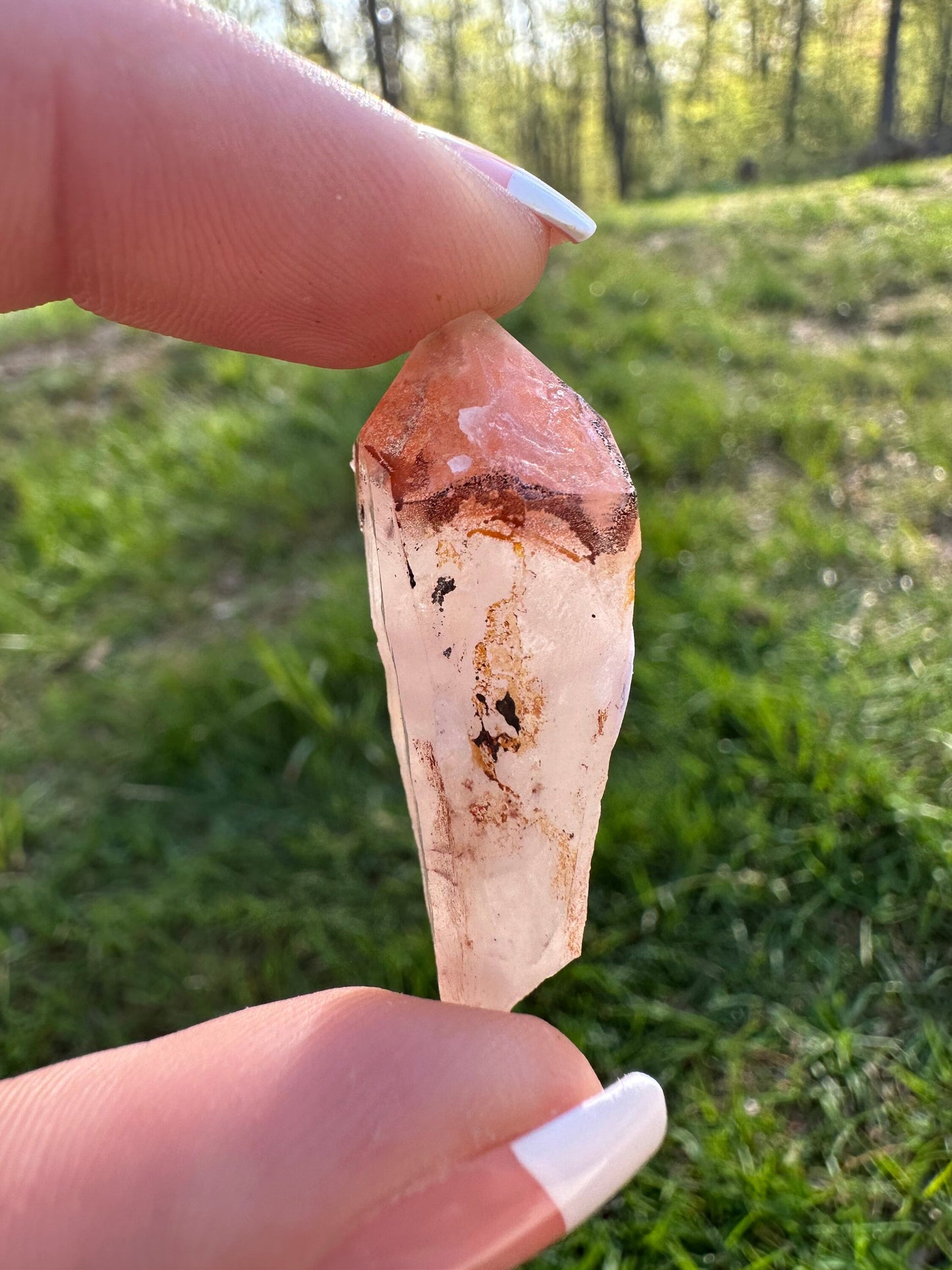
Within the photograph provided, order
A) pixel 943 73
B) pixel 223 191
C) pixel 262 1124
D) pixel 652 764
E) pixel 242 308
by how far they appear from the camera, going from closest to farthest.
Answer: pixel 262 1124, pixel 223 191, pixel 242 308, pixel 652 764, pixel 943 73

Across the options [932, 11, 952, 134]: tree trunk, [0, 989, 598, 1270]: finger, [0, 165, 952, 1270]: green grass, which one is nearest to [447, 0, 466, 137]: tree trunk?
[932, 11, 952, 134]: tree trunk

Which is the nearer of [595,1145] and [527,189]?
[595,1145]

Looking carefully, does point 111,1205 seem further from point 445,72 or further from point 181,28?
point 445,72

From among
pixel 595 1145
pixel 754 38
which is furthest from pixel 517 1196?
pixel 754 38

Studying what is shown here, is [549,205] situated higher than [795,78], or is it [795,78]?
[549,205]

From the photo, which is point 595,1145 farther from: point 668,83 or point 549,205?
point 668,83

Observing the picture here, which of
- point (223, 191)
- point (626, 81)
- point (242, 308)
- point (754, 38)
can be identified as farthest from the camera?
point (626, 81)
